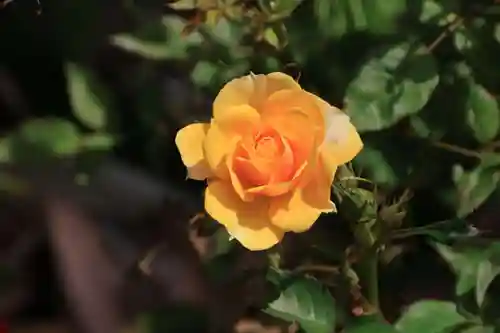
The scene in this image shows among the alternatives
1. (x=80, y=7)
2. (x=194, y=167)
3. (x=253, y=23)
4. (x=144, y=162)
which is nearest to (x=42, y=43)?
(x=80, y=7)

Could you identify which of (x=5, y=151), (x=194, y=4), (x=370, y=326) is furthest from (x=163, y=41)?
(x=370, y=326)

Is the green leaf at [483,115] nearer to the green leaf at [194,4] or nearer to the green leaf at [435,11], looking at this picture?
the green leaf at [435,11]

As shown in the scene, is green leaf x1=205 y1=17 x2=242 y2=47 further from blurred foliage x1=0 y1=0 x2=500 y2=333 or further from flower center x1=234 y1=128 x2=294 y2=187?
flower center x1=234 y1=128 x2=294 y2=187

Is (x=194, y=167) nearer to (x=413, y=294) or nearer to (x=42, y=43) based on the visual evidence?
(x=413, y=294)

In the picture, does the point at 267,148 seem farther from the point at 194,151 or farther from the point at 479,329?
the point at 479,329

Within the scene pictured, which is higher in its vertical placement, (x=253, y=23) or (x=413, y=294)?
(x=253, y=23)

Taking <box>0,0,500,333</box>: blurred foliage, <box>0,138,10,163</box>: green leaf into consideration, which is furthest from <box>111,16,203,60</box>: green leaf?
<box>0,138,10,163</box>: green leaf

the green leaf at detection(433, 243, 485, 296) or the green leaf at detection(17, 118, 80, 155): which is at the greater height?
the green leaf at detection(17, 118, 80, 155)
